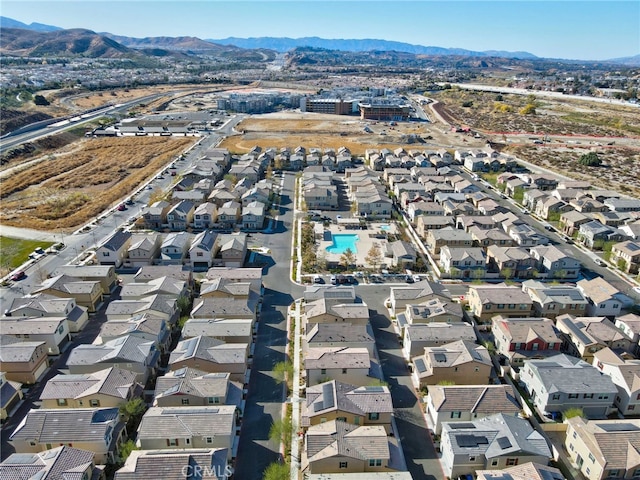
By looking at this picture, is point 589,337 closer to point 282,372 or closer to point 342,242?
point 282,372

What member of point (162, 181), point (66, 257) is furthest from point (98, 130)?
point (66, 257)

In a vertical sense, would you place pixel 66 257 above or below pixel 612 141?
below

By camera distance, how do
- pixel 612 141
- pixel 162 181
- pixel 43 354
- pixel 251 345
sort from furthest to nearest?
pixel 612 141, pixel 162 181, pixel 251 345, pixel 43 354

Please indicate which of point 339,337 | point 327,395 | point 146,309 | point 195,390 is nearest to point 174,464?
point 195,390

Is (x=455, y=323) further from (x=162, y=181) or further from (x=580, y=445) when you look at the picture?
(x=162, y=181)

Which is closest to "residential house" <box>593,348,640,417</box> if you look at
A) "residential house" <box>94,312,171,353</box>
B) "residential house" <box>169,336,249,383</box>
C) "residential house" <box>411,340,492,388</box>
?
"residential house" <box>411,340,492,388</box>

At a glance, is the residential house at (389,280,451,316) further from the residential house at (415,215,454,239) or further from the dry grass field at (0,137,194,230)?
the dry grass field at (0,137,194,230)

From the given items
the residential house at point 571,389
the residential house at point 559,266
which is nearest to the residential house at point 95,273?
the residential house at point 571,389
